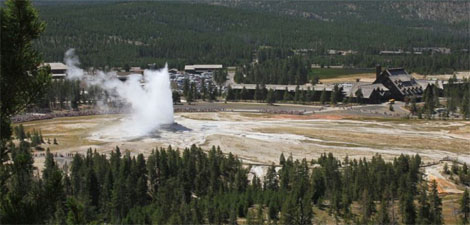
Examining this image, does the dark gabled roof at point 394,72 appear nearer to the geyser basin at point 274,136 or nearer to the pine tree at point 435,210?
the geyser basin at point 274,136

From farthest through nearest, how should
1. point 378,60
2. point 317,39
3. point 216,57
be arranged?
point 317,39 < point 216,57 < point 378,60

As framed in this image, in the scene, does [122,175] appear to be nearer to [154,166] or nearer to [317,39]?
[154,166]

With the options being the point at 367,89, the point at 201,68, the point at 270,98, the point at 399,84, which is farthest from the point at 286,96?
the point at 201,68

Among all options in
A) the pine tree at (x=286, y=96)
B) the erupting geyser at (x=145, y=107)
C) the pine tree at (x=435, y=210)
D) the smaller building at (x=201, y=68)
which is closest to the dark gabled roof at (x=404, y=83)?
the pine tree at (x=286, y=96)

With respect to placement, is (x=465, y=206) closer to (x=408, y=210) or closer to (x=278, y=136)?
(x=408, y=210)

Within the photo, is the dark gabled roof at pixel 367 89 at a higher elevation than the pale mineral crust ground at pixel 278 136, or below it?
higher

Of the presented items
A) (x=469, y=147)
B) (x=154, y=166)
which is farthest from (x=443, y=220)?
(x=469, y=147)

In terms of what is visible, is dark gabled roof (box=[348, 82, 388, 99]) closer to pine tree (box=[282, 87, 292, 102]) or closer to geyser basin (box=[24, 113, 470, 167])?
pine tree (box=[282, 87, 292, 102])
